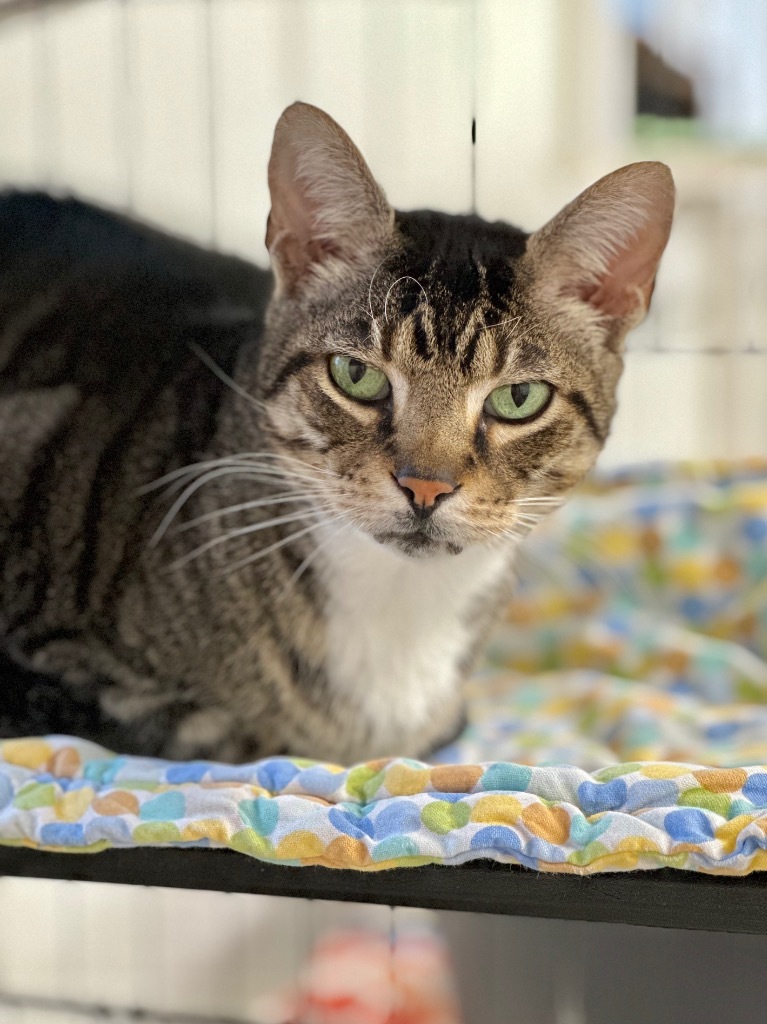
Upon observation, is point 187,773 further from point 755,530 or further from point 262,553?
point 755,530

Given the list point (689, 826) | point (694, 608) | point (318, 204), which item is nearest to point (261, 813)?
point (689, 826)

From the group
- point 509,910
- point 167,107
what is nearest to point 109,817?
point 509,910

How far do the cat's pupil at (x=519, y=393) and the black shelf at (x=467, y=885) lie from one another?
0.46m

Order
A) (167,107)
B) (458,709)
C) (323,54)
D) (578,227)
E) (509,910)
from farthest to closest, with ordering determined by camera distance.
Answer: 1. (323,54)
2. (167,107)
3. (458,709)
4. (578,227)
5. (509,910)

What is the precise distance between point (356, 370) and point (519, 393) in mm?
174

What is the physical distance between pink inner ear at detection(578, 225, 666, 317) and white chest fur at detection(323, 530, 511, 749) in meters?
0.31

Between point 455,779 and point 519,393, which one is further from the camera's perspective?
point 519,393

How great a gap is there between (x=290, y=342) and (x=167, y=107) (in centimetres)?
140

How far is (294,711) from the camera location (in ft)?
4.15

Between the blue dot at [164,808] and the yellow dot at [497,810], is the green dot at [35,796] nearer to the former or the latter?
the blue dot at [164,808]

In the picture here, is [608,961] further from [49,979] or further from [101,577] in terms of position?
[101,577]

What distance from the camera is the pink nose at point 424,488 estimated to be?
996mm

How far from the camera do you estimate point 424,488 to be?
100 cm

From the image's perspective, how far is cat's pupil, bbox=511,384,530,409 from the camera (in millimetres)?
1073
